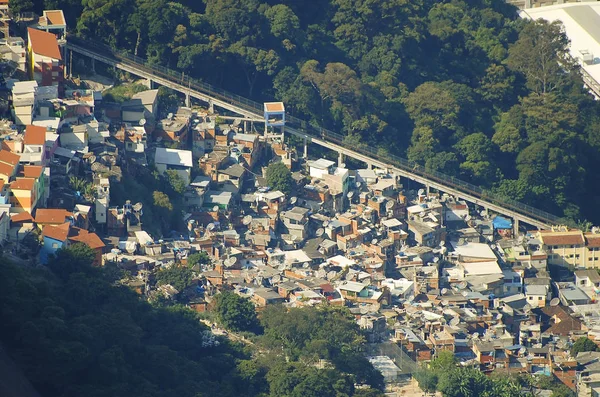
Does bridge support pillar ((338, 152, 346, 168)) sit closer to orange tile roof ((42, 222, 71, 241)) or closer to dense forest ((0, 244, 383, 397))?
dense forest ((0, 244, 383, 397))

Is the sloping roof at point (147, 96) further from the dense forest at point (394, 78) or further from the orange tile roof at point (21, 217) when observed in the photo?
the orange tile roof at point (21, 217)

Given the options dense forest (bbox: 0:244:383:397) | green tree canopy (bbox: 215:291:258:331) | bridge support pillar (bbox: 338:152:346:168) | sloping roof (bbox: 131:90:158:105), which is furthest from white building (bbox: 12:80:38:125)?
bridge support pillar (bbox: 338:152:346:168)

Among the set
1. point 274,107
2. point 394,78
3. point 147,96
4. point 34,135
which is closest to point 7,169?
point 34,135

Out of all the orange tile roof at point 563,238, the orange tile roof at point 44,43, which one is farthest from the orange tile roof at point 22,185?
the orange tile roof at point 563,238

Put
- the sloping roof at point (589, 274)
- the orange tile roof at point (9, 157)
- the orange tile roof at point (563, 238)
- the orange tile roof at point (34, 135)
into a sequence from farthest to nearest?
the orange tile roof at point (563, 238) → the sloping roof at point (589, 274) → the orange tile roof at point (34, 135) → the orange tile roof at point (9, 157)

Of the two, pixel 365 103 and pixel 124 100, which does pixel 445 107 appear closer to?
pixel 365 103

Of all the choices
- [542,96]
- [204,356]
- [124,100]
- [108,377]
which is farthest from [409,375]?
[542,96]

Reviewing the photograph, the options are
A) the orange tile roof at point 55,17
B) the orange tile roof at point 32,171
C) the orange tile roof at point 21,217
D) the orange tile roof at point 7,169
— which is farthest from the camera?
the orange tile roof at point 55,17
